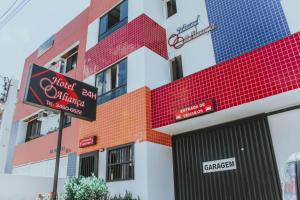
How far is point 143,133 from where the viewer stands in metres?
8.55

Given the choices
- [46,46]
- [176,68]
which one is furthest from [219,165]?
[46,46]

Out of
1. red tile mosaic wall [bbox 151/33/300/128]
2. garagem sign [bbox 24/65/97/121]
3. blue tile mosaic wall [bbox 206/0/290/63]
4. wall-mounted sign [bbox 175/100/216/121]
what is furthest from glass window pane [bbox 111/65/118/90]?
blue tile mosaic wall [bbox 206/0/290/63]

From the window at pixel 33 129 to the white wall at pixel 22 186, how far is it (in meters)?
5.96

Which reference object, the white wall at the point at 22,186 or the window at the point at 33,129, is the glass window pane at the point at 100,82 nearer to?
the white wall at the point at 22,186

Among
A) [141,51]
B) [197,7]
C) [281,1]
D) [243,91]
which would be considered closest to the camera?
[243,91]

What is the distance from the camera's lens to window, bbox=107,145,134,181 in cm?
860

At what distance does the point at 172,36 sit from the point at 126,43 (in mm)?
2076

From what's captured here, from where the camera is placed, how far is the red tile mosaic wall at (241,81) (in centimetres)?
641

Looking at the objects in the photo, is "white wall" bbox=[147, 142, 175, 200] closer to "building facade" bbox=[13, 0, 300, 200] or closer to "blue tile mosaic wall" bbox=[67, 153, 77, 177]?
"building facade" bbox=[13, 0, 300, 200]

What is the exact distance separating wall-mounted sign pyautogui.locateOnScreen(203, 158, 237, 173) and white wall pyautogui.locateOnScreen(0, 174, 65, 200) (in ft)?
21.4

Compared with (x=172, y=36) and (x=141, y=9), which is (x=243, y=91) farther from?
(x=141, y=9)

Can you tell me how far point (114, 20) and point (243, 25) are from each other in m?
6.21

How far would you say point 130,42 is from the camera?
1059cm

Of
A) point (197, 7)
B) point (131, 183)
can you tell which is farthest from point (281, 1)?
point (131, 183)
